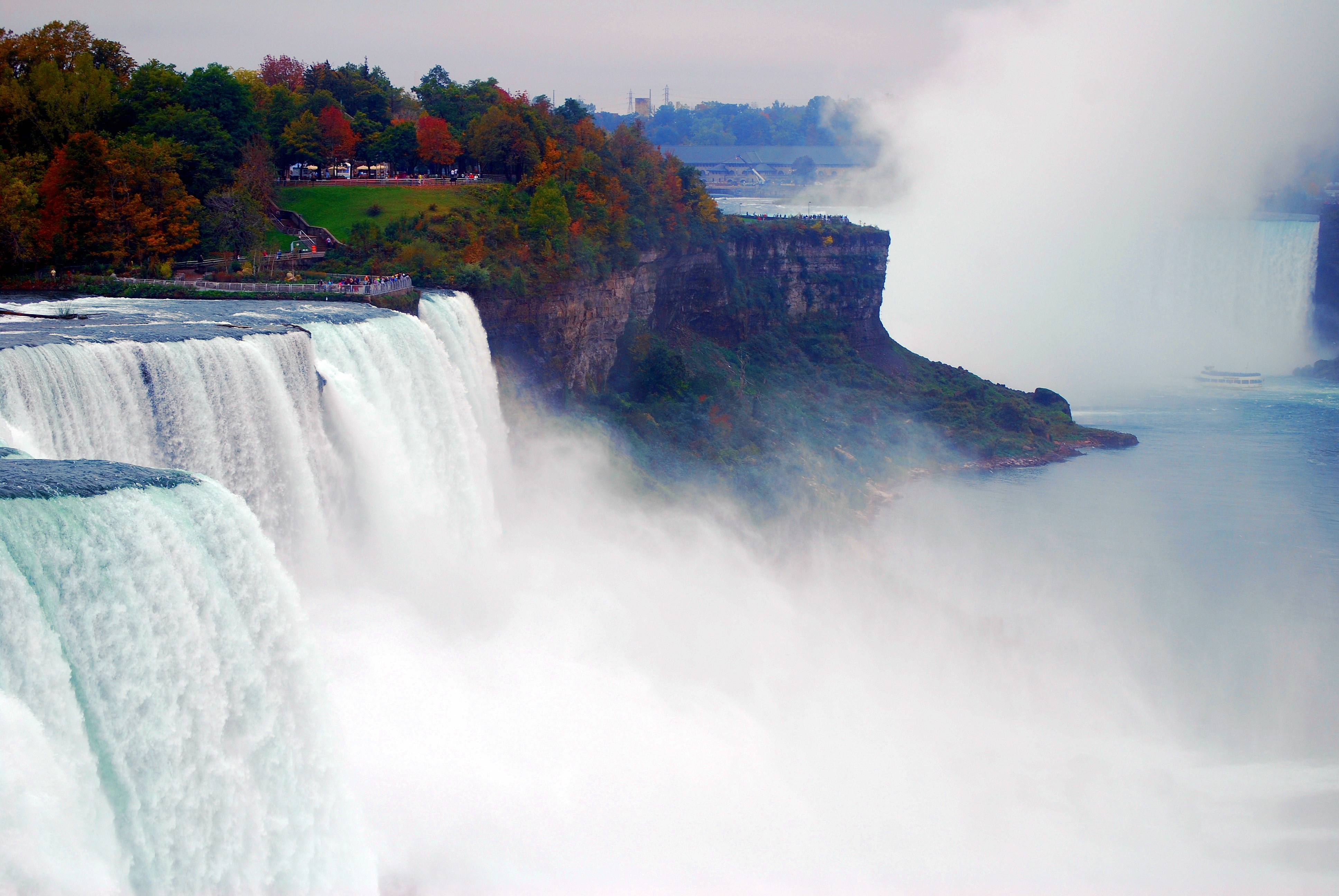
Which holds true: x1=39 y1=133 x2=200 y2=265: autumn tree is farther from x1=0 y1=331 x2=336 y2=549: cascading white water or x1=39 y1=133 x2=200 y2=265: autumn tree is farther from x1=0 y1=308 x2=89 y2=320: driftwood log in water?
x1=0 y1=331 x2=336 y2=549: cascading white water

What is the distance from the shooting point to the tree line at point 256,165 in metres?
38.2

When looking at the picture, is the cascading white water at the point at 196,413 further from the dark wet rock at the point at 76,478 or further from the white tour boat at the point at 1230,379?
the white tour boat at the point at 1230,379

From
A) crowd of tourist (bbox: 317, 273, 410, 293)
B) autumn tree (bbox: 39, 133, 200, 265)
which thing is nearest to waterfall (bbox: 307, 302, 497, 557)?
crowd of tourist (bbox: 317, 273, 410, 293)

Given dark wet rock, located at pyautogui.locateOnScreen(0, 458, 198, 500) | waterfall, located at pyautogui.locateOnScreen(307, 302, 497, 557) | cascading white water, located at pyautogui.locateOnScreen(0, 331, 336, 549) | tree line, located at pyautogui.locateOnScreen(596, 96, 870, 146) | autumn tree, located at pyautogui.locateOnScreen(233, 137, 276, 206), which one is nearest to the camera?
dark wet rock, located at pyautogui.locateOnScreen(0, 458, 198, 500)

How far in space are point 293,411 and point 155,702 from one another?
10674 mm

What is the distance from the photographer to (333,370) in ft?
84.4

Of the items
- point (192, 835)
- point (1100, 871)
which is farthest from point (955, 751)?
point (192, 835)

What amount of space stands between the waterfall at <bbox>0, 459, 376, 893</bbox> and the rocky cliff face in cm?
2446

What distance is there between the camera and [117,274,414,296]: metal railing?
35.1 metres

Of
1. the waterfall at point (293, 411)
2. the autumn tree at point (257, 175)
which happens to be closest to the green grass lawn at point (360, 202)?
the autumn tree at point (257, 175)

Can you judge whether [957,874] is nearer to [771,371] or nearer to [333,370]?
[333,370]

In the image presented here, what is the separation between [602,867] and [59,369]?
11982 millimetres

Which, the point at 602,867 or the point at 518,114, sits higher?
the point at 518,114

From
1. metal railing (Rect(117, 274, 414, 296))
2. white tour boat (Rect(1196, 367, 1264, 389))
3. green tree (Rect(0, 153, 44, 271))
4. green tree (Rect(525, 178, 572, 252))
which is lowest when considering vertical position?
white tour boat (Rect(1196, 367, 1264, 389))
